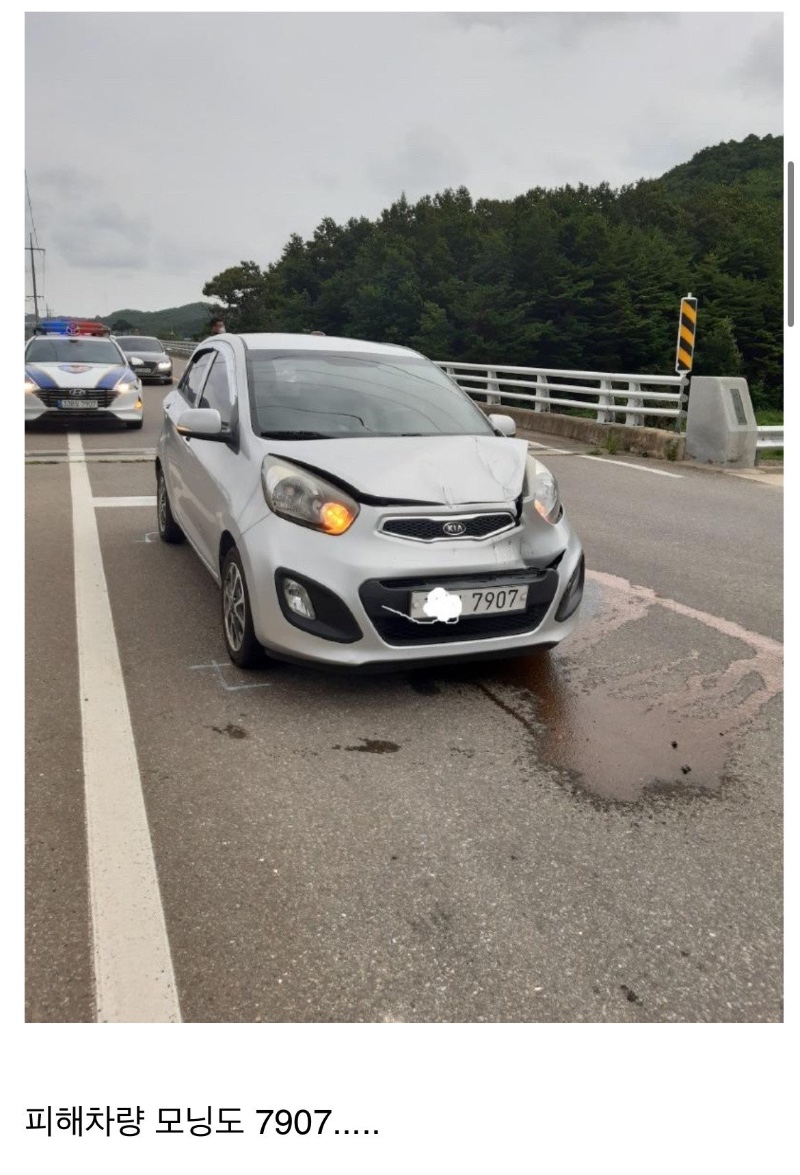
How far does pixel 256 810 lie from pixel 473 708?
1.17 meters

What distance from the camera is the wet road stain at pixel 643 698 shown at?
11.7ft

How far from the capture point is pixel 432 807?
3256mm

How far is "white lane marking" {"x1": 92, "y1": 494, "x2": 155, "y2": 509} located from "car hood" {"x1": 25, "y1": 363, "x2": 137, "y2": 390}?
238 inches

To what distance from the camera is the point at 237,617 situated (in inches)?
A: 172

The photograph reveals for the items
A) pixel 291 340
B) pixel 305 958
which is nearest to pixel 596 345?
pixel 291 340

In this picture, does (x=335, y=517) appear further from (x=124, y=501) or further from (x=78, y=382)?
(x=78, y=382)

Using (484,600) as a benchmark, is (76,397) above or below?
above

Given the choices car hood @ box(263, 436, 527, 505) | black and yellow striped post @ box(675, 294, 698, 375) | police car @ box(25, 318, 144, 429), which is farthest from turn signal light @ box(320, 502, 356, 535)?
police car @ box(25, 318, 144, 429)

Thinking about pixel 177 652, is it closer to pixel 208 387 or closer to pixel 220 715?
pixel 220 715

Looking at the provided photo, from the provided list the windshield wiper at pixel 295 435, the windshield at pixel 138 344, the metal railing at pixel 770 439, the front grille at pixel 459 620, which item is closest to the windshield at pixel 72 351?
the metal railing at pixel 770 439

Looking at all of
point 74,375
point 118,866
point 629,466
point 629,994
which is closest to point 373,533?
point 118,866

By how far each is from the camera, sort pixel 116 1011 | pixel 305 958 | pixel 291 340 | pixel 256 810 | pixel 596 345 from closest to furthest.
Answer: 1. pixel 116 1011
2. pixel 305 958
3. pixel 256 810
4. pixel 291 340
5. pixel 596 345

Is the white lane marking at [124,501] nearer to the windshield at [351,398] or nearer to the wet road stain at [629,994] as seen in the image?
the windshield at [351,398]

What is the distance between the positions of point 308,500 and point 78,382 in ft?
38.1
